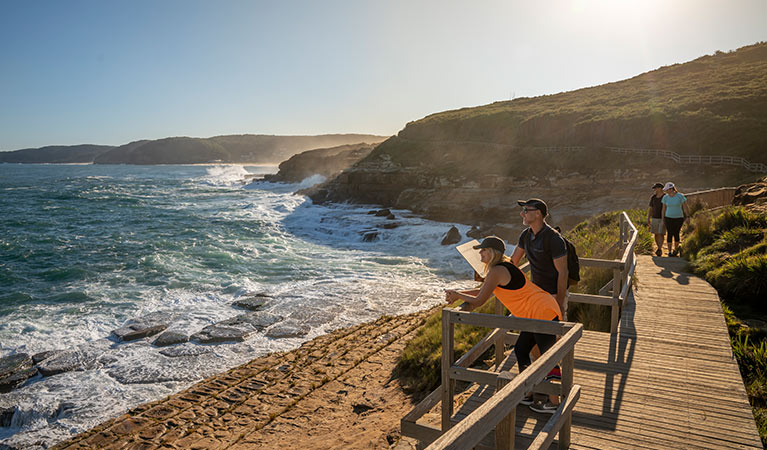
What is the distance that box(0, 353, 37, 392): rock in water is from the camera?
34.3ft

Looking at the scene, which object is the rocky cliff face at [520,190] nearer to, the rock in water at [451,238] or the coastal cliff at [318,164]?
the rock in water at [451,238]

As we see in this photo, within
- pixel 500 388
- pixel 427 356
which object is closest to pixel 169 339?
pixel 427 356

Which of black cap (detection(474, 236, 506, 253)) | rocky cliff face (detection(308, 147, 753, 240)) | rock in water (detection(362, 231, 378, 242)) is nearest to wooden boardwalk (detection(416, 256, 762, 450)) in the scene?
black cap (detection(474, 236, 506, 253))

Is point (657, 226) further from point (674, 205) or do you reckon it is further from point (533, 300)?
point (533, 300)

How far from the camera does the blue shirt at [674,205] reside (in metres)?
10.4

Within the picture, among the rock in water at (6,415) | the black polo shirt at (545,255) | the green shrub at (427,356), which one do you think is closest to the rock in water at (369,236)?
the green shrub at (427,356)

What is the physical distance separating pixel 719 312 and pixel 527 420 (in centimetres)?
468

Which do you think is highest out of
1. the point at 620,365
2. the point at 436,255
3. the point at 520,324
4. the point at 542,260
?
the point at 542,260

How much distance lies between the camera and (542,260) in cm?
458

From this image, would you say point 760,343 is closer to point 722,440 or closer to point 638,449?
point 722,440

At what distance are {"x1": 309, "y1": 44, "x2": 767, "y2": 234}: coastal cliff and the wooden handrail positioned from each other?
29339 millimetres

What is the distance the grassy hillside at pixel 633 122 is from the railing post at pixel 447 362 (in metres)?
35.4

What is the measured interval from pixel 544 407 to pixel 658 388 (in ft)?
4.75

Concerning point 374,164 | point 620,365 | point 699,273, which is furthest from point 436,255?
point 374,164
